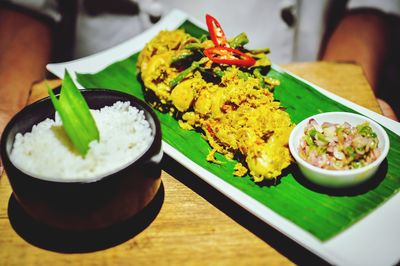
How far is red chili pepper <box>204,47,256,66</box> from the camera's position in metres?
2.49

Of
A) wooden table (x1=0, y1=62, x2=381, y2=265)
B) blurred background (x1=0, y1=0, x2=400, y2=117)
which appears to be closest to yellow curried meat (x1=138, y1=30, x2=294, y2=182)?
wooden table (x1=0, y1=62, x2=381, y2=265)

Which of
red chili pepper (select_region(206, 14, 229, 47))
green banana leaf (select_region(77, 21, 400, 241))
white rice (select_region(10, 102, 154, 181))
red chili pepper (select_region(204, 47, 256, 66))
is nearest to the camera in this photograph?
white rice (select_region(10, 102, 154, 181))

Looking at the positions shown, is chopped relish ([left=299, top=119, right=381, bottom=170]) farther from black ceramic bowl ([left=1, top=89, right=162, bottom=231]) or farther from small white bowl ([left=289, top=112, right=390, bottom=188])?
black ceramic bowl ([left=1, top=89, right=162, bottom=231])

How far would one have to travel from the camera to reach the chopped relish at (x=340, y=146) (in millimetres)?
1941

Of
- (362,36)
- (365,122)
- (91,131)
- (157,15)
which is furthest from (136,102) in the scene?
(362,36)

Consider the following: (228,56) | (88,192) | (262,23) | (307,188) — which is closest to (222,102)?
(228,56)

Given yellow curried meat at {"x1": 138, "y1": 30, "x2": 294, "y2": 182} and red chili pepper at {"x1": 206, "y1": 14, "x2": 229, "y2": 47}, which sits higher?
red chili pepper at {"x1": 206, "y1": 14, "x2": 229, "y2": 47}

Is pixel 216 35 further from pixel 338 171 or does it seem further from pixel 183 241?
pixel 183 241

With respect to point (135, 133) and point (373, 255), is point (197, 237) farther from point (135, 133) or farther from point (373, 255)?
point (373, 255)

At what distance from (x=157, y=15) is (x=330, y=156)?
2.19 m

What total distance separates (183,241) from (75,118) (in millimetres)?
723

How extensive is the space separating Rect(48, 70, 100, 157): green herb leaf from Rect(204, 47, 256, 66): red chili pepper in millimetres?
970

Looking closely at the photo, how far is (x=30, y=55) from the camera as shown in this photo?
3.52 meters

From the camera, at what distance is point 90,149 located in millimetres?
1746
